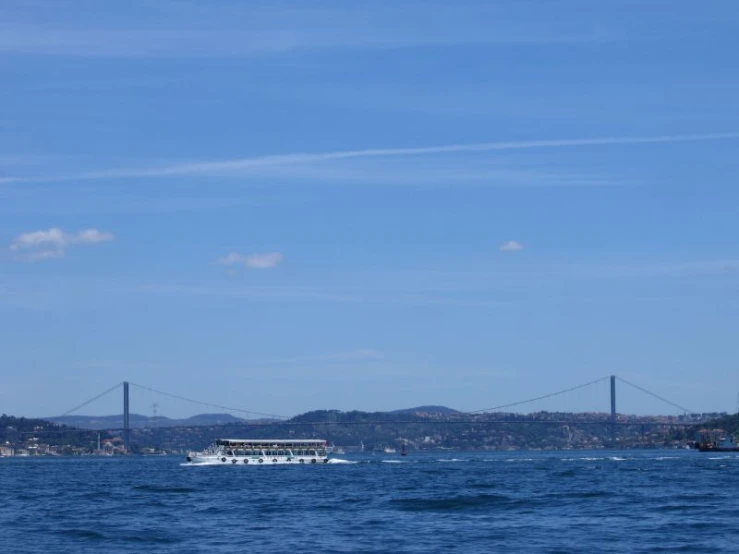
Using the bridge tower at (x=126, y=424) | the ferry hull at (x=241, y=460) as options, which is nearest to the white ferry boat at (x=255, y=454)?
the ferry hull at (x=241, y=460)

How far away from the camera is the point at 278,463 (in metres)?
112

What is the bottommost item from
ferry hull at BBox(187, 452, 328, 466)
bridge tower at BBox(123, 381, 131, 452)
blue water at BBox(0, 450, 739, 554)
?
blue water at BBox(0, 450, 739, 554)

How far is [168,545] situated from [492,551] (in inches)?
388

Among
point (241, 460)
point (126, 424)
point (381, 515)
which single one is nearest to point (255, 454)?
point (241, 460)

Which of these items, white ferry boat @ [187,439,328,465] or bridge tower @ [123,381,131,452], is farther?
bridge tower @ [123,381,131,452]

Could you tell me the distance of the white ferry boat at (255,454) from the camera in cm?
11106

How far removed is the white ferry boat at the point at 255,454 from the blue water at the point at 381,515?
31068 millimetres

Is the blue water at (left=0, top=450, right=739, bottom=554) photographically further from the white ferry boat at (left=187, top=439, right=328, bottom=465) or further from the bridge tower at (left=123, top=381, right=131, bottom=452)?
the bridge tower at (left=123, top=381, right=131, bottom=452)

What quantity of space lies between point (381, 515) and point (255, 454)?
64.0 m

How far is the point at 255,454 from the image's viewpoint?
112125 millimetres

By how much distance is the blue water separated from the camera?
3888cm

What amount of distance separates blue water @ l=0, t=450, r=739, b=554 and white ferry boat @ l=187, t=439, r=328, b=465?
102ft

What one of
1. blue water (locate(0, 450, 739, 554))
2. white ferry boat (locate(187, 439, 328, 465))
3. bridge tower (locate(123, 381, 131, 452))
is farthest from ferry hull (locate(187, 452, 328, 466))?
bridge tower (locate(123, 381, 131, 452))

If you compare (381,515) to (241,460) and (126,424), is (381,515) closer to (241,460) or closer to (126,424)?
(241,460)
